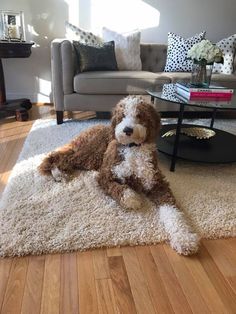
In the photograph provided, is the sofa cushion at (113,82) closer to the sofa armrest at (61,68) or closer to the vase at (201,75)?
Answer: the sofa armrest at (61,68)

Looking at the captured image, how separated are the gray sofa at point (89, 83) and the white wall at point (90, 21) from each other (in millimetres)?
847

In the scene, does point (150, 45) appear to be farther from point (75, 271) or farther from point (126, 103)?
point (75, 271)

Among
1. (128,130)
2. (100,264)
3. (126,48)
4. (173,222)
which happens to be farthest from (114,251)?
(126,48)

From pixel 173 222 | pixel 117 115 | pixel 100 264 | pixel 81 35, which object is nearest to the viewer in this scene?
pixel 100 264

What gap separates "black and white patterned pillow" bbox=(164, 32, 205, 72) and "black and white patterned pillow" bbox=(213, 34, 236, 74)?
283 mm

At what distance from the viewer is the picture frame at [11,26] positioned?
2.99m

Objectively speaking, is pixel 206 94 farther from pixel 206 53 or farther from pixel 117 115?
pixel 117 115

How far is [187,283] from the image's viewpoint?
1.14m

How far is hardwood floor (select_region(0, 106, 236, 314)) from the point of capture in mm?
1041

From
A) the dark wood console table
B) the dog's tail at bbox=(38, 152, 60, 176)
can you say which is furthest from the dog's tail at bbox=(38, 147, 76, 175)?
the dark wood console table

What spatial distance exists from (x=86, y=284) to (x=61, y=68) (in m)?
2.12

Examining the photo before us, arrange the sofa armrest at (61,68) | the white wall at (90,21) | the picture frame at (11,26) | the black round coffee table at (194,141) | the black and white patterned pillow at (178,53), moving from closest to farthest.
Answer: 1. the black round coffee table at (194,141)
2. the sofa armrest at (61,68)
3. the picture frame at (11,26)
4. the black and white patterned pillow at (178,53)
5. the white wall at (90,21)

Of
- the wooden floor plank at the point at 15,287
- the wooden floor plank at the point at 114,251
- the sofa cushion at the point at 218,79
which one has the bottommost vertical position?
the wooden floor plank at the point at 15,287

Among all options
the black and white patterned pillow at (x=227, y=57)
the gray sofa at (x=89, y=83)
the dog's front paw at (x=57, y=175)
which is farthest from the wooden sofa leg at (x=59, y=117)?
the black and white patterned pillow at (x=227, y=57)
